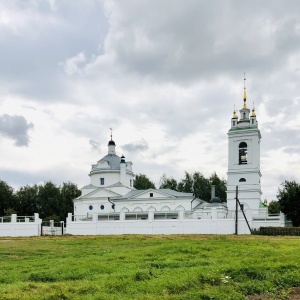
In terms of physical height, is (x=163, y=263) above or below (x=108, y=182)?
below

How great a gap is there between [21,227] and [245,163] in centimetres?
2433

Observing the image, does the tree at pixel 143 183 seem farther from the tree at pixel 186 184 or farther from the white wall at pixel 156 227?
the white wall at pixel 156 227

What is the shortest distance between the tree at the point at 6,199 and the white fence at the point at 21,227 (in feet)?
88.0

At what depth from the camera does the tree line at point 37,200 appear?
6788cm

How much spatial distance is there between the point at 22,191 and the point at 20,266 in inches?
2352

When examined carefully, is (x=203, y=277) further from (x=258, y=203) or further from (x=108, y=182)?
(x=108, y=182)

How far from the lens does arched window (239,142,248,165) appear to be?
163 ft

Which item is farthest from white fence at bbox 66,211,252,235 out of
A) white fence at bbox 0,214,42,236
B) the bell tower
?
the bell tower

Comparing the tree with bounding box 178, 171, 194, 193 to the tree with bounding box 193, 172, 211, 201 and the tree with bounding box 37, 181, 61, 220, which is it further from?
the tree with bounding box 37, 181, 61, 220

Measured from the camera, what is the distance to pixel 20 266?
531 inches

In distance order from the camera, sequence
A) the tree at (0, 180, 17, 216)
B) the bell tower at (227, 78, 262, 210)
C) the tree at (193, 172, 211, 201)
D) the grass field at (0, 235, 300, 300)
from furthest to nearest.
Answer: the tree at (193, 172, 211, 201)
the tree at (0, 180, 17, 216)
the bell tower at (227, 78, 262, 210)
the grass field at (0, 235, 300, 300)

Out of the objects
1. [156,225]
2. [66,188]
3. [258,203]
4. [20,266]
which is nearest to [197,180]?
[66,188]

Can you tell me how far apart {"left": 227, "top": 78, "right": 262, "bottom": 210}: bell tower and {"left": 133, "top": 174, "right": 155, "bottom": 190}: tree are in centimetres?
2848

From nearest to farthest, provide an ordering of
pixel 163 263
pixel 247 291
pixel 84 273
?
pixel 247 291
pixel 84 273
pixel 163 263
